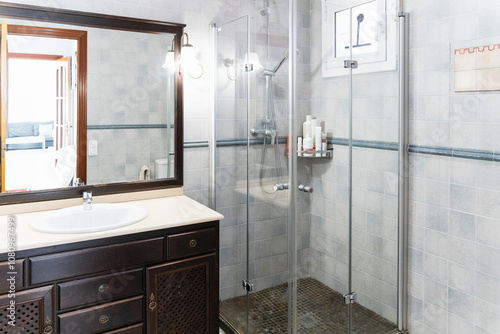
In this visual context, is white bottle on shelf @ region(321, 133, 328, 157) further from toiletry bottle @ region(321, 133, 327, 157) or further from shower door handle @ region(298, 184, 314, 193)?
shower door handle @ region(298, 184, 314, 193)

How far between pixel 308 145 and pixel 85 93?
1197mm

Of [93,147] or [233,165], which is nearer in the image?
[93,147]

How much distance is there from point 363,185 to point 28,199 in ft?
Result: 5.56

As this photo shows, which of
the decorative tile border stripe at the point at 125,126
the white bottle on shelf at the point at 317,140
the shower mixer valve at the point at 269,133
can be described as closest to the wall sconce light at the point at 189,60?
the decorative tile border stripe at the point at 125,126

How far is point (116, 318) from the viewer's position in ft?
5.32

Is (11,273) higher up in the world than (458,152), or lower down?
lower down

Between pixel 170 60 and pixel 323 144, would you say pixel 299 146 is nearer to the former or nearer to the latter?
pixel 323 144

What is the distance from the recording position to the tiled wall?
1723 millimetres

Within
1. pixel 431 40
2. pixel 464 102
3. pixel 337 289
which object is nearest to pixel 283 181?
pixel 337 289

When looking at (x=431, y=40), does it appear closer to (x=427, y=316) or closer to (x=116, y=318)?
(x=427, y=316)

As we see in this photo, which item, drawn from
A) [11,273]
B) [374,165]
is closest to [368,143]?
[374,165]

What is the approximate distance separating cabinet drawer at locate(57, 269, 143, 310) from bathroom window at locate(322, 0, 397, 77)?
1.30 m

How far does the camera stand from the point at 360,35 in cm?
190

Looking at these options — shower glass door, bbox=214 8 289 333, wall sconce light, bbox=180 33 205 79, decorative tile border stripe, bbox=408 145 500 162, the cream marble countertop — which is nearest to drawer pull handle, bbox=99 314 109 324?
the cream marble countertop
